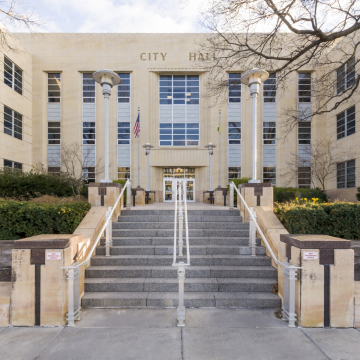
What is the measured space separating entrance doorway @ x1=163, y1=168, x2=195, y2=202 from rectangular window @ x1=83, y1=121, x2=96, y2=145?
7.20 m

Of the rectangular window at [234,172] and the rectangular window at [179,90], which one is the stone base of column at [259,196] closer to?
the rectangular window at [234,172]

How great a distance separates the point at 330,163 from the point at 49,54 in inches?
1039

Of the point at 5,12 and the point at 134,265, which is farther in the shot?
the point at 5,12

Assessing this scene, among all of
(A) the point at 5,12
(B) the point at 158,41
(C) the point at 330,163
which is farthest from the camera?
(B) the point at 158,41

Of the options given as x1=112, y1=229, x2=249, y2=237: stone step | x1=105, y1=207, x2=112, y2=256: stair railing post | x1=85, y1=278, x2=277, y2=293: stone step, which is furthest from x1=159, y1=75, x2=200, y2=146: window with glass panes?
x1=85, y1=278, x2=277, y2=293: stone step

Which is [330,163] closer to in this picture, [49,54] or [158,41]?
[158,41]

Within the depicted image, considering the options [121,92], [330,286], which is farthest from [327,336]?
[121,92]

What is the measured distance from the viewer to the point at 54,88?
76.0 ft

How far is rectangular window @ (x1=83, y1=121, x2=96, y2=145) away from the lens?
75.4 ft

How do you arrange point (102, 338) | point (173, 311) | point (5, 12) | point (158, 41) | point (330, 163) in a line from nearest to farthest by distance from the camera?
point (102, 338) < point (173, 311) < point (5, 12) < point (330, 163) < point (158, 41)

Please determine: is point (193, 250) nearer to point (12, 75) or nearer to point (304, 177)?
point (304, 177)

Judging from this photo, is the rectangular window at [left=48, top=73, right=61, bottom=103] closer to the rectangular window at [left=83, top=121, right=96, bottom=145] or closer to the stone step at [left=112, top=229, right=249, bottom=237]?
the rectangular window at [left=83, top=121, right=96, bottom=145]

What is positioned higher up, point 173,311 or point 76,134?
point 76,134

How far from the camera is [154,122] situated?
2280 centimetres
